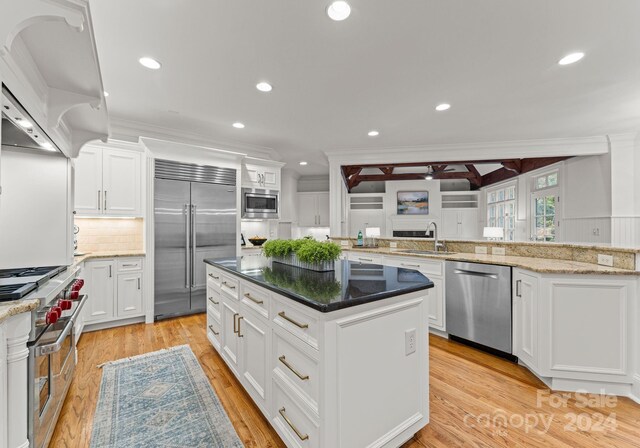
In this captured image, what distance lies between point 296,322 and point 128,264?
326 centimetres

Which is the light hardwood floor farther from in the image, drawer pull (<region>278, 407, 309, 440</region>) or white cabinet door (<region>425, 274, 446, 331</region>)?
white cabinet door (<region>425, 274, 446, 331</region>)

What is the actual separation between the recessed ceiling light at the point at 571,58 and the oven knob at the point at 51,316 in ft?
12.9

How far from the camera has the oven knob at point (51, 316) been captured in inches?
54.9

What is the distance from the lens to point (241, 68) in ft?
8.37


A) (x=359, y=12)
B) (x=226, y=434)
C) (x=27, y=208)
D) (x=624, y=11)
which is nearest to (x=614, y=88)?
(x=624, y=11)

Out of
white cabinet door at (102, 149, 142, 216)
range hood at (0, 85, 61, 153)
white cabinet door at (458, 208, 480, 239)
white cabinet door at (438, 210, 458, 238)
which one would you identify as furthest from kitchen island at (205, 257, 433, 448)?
white cabinet door at (458, 208, 480, 239)

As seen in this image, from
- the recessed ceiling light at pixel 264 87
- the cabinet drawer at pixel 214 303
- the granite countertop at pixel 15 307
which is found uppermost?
the recessed ceiling light at pixel 264 87

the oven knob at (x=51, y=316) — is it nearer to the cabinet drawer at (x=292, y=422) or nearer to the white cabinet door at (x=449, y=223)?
the cabinet drawer at (x=292, y=422)

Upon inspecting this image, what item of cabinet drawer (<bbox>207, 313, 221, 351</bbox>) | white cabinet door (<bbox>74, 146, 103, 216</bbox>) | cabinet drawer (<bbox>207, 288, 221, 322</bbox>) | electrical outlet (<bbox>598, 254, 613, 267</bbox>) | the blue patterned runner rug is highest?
white cabinet door (<bbox>74, 146, 103, 216</bbox>)

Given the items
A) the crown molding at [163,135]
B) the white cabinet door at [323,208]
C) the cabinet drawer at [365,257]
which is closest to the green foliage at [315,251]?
the cabinet drawer at [365,257]

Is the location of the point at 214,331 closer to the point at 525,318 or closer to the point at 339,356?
the point at 339,356

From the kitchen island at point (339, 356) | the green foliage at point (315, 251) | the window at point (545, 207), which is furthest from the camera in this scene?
the window at point (545, 207)

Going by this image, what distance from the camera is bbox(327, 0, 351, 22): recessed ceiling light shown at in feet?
5.90

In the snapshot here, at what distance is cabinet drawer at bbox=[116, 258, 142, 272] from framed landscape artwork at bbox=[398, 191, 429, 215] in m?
6.32
